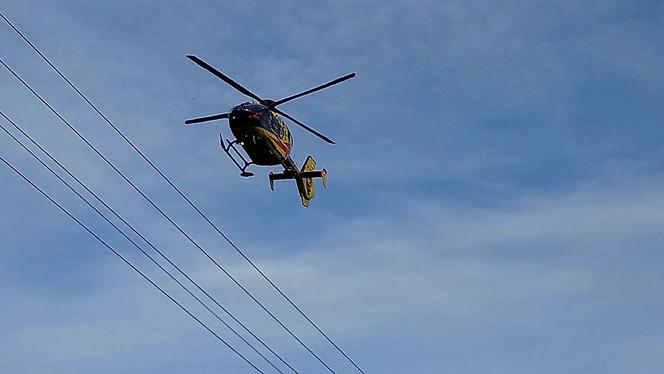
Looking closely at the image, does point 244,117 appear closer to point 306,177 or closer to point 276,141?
point 276,141

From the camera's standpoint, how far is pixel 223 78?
243 feet

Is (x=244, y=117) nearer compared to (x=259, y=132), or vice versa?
(x=244, y=117)

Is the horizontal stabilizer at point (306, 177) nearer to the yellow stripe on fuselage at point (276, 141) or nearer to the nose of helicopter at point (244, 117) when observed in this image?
the yellow stripe on fuselage at point (276, 141)

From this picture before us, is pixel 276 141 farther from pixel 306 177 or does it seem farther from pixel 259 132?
pixel 306 177

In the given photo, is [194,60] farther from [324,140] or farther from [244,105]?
[324,140]

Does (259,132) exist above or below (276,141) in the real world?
below

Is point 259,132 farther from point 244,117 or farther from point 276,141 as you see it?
point 276,141

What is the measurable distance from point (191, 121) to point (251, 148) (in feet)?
17.3

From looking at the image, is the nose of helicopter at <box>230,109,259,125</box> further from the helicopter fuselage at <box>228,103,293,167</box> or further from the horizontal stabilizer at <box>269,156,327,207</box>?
the horizontal stabilizer at <box>269,156,327,207</box>

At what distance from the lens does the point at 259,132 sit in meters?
76.5

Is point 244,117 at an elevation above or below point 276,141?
Answer: below

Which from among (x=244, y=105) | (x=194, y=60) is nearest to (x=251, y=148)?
(x=244, y=105)

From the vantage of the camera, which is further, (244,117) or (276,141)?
(276,141)

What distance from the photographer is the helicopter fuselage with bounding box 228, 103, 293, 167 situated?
76.1 meters
